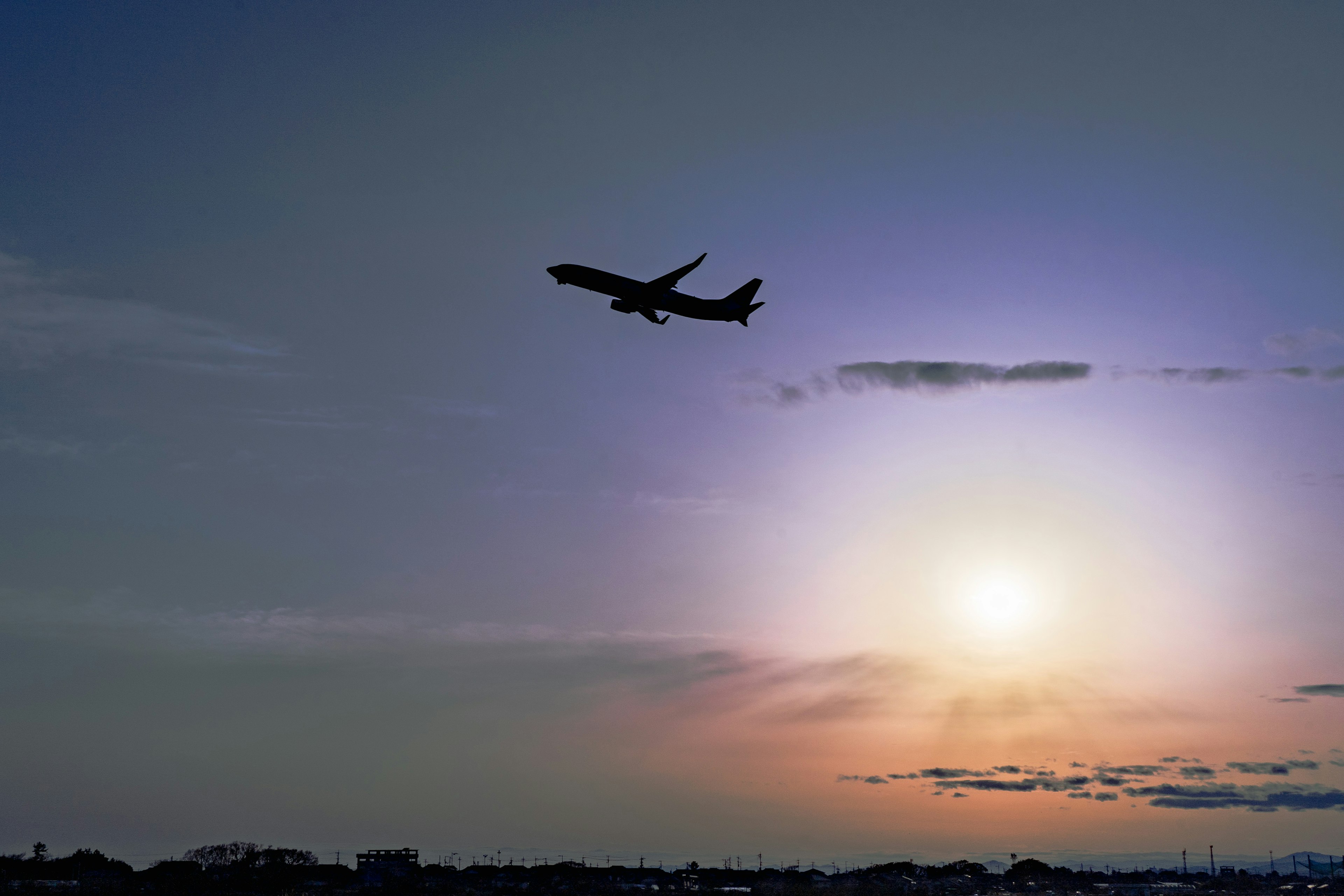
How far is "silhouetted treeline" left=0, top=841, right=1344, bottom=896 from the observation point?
103062mm

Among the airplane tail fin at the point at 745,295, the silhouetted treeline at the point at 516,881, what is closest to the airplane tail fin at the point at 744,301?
the airplane tail fin at the point at 745,295

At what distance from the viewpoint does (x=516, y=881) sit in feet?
437

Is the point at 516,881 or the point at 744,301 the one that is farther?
the point at 516,881

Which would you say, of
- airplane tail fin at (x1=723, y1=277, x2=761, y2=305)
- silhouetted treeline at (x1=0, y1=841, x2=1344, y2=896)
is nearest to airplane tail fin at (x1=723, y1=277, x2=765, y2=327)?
airplane tail fin at (x1=723, y1=277, x2=761, y2=305)

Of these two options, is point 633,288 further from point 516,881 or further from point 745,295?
point 516,881

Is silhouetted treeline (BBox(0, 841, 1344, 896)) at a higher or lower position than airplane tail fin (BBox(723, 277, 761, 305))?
lower

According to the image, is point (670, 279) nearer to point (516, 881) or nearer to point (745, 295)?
point (745, 295)

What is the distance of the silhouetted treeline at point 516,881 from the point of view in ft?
338

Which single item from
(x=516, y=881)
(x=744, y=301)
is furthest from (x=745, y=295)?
(x=516, y=881)

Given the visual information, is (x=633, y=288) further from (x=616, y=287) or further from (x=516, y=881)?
(x=516, y=881)

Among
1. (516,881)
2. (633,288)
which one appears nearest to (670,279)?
(633,288)

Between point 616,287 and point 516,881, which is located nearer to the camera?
point 616,287

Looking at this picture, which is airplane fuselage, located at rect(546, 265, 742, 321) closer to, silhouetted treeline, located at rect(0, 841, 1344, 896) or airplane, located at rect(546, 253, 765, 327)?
airplane, located at rect(546, 253, 765, 327)

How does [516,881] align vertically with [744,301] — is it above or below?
below
